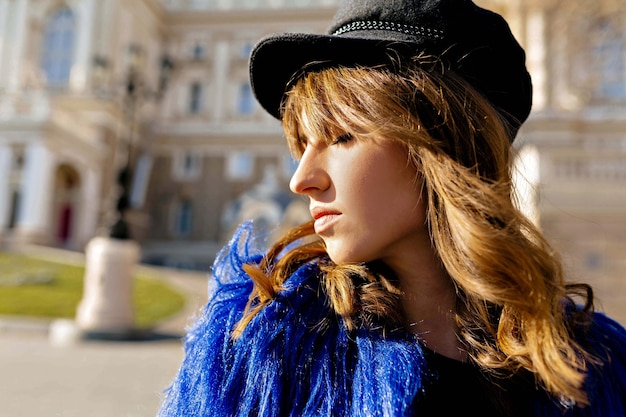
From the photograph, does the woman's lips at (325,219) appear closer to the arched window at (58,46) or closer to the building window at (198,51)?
the arched window at (58,46)

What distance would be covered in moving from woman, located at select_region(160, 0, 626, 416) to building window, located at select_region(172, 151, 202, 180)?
26.8m

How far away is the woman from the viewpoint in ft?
3.43

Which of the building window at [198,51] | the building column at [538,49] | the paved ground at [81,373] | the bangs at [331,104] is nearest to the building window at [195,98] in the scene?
the building window at [198,51]

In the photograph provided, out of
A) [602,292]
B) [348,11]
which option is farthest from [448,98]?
[602,292]

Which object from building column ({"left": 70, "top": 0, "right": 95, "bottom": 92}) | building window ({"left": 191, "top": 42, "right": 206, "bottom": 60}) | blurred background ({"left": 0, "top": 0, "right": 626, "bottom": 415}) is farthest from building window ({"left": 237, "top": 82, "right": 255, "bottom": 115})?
building column ({"left": 70, "top": 0, "right": 95, "bottom": 92})

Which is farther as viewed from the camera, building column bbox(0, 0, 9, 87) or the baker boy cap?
building column bbox(0, 0, 9, 87)

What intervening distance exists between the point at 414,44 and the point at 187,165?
27383 millimetres

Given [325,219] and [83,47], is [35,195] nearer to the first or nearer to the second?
[83,47]

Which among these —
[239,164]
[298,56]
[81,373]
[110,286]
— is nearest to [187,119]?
[239,164]

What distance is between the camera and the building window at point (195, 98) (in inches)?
1157

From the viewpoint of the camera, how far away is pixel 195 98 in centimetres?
2959

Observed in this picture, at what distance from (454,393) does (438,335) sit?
A: 135mm

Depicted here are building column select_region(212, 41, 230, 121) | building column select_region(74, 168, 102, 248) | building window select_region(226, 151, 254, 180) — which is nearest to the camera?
building column select_region(74, 168, 102, 248)

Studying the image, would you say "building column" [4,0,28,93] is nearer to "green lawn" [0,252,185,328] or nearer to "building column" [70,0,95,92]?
"building column" [70,0,95,92]
